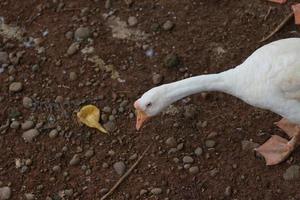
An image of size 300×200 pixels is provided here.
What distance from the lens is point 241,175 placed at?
11.6ft

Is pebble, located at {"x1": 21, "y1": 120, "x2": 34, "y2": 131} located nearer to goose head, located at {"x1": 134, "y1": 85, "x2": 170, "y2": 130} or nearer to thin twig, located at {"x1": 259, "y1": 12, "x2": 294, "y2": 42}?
goose head, located at {"x1": 134, "y1": 85, "x2": 170, "y2": 130}

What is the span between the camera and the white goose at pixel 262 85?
312 cm

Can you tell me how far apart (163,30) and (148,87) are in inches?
20.8

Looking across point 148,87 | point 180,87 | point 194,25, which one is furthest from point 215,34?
point 180,87

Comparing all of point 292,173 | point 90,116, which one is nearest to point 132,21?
point 90,116

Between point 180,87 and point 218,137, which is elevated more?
point 180,87

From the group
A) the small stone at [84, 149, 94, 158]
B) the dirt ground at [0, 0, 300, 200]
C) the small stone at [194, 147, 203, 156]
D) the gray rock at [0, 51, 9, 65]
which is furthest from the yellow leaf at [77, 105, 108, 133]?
the gray rock at [0, 51, 9, 65]

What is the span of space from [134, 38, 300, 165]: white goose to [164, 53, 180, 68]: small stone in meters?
0.74

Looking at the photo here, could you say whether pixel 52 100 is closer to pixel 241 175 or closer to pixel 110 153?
pixel 110 153

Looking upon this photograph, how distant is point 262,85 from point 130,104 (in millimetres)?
1077

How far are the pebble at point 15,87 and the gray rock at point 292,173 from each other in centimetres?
188

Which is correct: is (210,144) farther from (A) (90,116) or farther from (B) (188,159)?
(A) (90,116)

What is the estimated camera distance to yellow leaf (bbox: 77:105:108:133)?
388 cm

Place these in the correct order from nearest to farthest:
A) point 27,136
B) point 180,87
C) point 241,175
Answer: point 180,87 < point 241,175 < point 27,136
